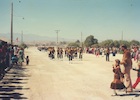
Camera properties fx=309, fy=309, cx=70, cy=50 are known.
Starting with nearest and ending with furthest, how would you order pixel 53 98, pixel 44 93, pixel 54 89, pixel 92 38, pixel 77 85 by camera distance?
pixel 53 98, pixel 44 93, pixel 54 89, pixel 77 85, pixel 92 38

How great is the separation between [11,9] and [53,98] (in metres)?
32.7

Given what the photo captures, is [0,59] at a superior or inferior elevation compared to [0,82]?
superior

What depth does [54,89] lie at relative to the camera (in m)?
13.8

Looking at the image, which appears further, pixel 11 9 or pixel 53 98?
pixel 11 9

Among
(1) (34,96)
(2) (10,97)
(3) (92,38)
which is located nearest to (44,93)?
(1) (34,96)

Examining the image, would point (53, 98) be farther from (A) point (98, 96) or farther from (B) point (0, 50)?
(B) point (0, 50)

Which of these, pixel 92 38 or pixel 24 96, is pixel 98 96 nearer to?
pixel 24 96

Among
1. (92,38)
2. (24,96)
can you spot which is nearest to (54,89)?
(24,96)

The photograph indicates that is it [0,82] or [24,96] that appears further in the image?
[0,82]

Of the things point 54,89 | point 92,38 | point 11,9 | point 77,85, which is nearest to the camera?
point 54,89

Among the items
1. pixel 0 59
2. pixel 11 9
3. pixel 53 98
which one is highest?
pixel 11 9

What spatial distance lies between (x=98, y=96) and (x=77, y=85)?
309 cm

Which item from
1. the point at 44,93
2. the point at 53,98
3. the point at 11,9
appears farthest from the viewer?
the point at 11,9

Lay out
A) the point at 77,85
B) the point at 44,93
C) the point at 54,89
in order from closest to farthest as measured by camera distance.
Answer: the point at 44,93 → the point at 54,89 → the point at 77,85
